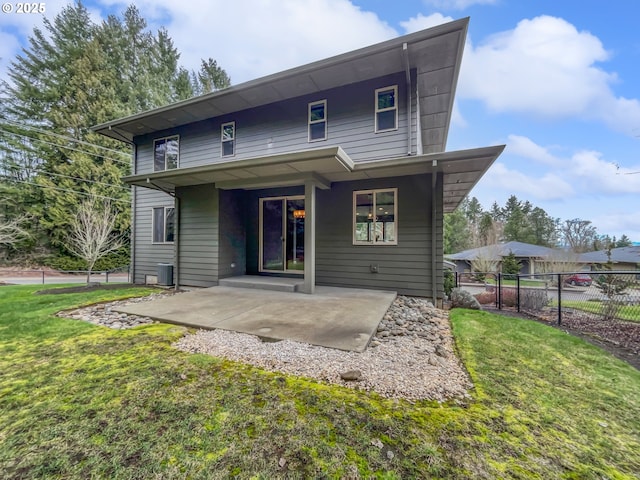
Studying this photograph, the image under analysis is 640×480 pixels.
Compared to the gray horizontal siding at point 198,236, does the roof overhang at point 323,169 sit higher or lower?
higher

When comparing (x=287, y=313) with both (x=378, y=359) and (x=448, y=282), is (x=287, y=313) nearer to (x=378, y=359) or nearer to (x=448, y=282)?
(x=378, y=359)

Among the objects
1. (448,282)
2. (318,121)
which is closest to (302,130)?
(318,121)

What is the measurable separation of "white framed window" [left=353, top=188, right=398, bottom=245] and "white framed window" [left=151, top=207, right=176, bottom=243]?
662 centimetres

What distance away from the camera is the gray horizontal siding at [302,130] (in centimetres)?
625

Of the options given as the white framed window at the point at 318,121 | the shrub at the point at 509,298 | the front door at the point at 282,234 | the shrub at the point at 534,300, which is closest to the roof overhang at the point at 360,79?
the white framed window at the point at 318,121

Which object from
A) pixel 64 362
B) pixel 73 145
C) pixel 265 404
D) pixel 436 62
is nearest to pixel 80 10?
pixel 73 145

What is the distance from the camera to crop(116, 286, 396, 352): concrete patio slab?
3419mm

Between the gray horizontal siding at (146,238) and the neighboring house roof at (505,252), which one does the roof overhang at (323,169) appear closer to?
the gray horizontal siding at (146,238)

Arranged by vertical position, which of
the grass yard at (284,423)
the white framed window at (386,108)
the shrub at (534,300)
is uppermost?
the white framed window at (386,108)

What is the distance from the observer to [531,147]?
3394cm

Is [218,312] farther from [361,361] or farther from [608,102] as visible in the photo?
[608,102]

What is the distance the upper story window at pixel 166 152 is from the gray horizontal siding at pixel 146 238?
1.00 m

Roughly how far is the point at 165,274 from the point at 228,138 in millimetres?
4733

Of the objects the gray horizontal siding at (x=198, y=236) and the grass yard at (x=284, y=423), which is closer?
the grass yard at (x=284, y=423)
